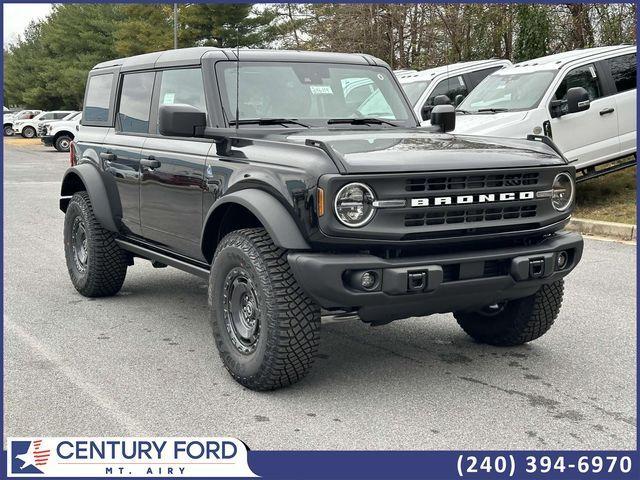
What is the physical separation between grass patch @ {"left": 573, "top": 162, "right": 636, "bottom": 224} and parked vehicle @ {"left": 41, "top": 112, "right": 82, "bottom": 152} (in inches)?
933

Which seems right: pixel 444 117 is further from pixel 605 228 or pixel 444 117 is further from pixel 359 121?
pixel 605 228

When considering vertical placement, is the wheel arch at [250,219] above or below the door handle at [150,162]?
below

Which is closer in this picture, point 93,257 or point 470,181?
point 470,181

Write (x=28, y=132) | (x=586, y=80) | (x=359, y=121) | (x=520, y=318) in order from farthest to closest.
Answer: (x=28, y=132) < (x=586, y=80) < (x=359, y=121) < (x=520, y=318)

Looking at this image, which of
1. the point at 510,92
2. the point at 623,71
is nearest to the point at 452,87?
the point at 510,92

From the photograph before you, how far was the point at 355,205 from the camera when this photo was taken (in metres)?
4.09

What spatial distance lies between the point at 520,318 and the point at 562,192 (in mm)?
889

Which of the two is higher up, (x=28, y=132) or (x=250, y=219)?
(x=250, y=219)

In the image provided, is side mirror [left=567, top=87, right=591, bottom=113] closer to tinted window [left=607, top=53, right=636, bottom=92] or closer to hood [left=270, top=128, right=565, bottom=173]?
tinted window [left=607, top=53, right=636, bottom=92]

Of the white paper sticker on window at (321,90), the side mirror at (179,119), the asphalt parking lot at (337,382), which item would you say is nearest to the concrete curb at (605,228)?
the asphalt parking lot at (337,382)

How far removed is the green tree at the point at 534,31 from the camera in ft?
61.3

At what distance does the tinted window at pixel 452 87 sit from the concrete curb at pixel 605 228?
13.4 ft

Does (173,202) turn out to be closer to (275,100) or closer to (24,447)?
(275,100)

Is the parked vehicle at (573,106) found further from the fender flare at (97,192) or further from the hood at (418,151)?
the hood at (418,151)
